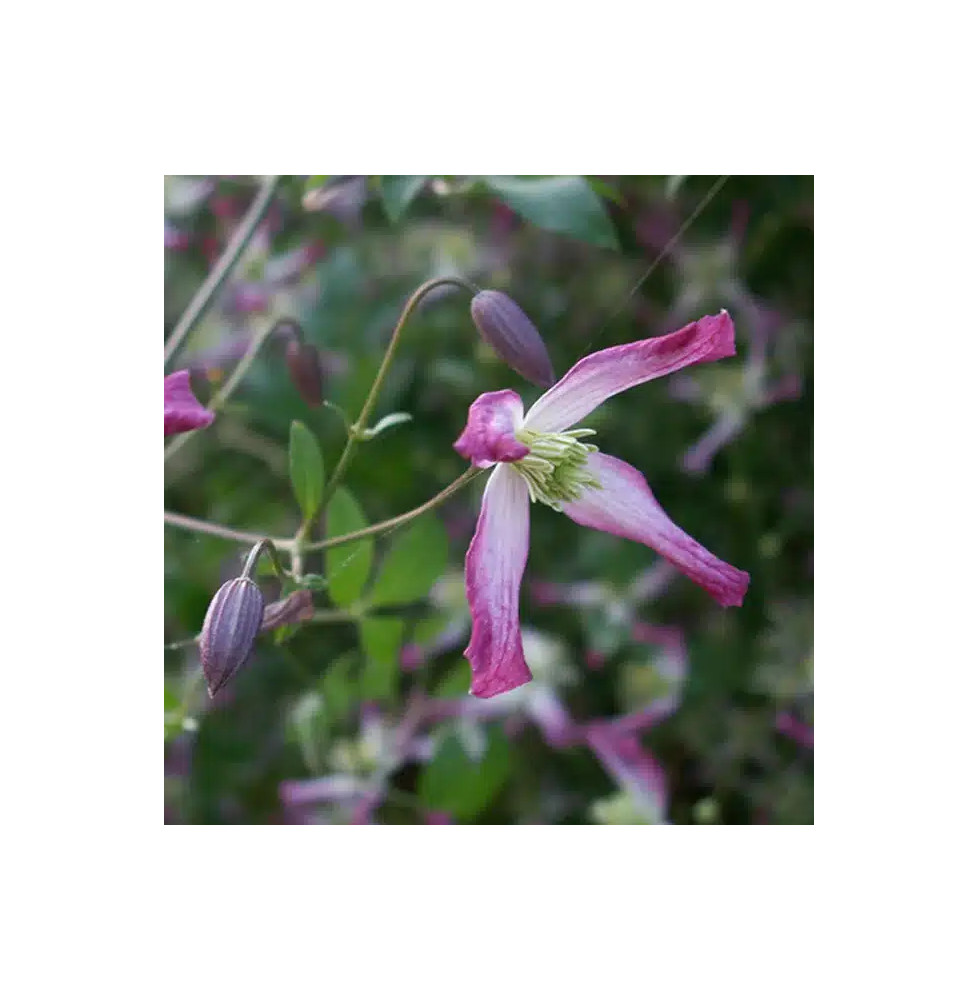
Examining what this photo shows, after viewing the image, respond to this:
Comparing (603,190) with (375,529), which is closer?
(375,529)

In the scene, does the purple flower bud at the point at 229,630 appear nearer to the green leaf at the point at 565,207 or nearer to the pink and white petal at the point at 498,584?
the pink and white petal at the point at 498,584

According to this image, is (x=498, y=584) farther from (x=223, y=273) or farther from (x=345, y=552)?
(x=223, y=273)

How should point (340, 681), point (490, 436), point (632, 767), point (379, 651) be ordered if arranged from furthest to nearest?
point (632, 767) < point (340, 681) < point (379, 651) < point (490, 436)

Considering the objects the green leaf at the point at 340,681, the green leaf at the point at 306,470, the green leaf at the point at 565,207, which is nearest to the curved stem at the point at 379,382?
the green leaf at the point at 306,470

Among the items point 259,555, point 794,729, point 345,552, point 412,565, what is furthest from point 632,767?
point 259,555

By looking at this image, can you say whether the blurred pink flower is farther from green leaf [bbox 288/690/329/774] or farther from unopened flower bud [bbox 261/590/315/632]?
unopened flower bud [bbox 261/590/315/632]

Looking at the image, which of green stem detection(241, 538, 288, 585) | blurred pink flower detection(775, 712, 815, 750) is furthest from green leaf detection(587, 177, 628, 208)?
blurred pink flower detection(775, 712, 815, 750)
